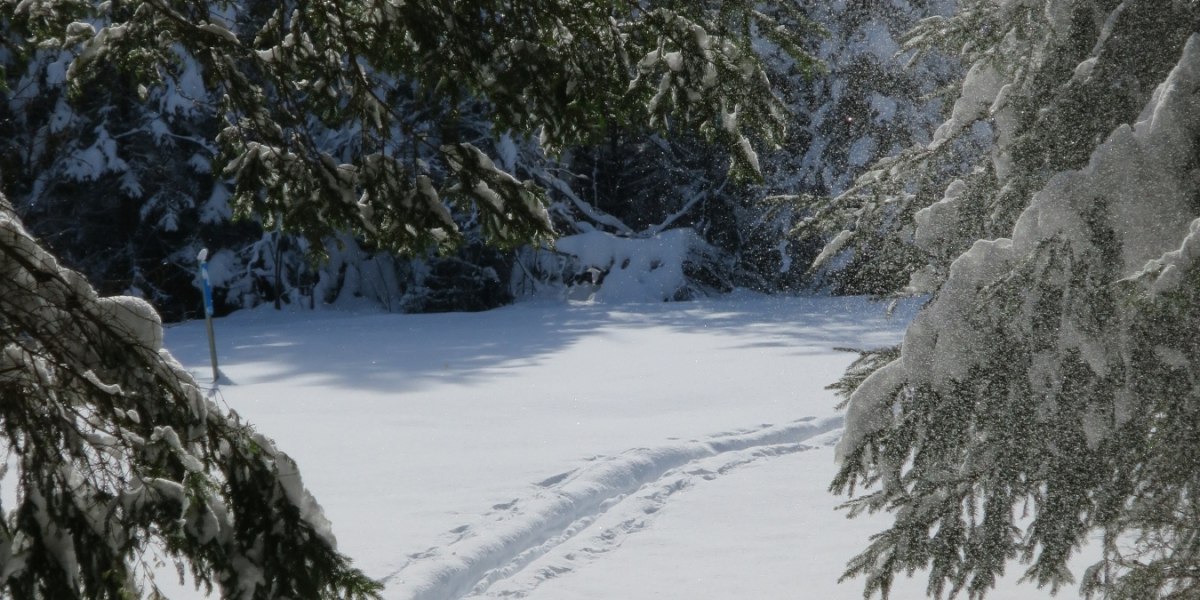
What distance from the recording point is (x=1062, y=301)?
414cm

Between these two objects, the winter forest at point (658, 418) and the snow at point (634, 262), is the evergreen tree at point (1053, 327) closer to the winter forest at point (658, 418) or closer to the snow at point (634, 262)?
the winter forest at point (658, 418)

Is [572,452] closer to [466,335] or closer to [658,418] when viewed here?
[658,418]

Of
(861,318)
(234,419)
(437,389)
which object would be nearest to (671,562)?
(234,419)

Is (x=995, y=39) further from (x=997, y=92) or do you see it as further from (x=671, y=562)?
(x=671, y=562)

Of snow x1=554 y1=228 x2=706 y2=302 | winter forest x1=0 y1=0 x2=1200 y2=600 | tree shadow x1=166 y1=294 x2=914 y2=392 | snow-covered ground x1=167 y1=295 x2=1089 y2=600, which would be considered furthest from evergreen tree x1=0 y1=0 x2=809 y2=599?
snow x1=554 y1=228 x2=706 y2=302

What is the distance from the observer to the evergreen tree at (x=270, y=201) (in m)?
2.58

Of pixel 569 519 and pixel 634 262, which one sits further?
pixel 634 262

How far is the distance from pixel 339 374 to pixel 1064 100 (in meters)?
10.6

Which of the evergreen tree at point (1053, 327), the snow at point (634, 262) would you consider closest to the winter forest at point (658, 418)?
the evergreen tree at point (1053, 327)

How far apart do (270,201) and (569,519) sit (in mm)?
3497

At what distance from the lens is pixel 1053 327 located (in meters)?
4.24

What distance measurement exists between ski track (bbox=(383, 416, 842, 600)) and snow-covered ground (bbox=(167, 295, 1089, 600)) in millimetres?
18

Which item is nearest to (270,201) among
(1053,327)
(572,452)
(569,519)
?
(1053,327)

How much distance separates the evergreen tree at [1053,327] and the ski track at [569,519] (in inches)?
86.1
